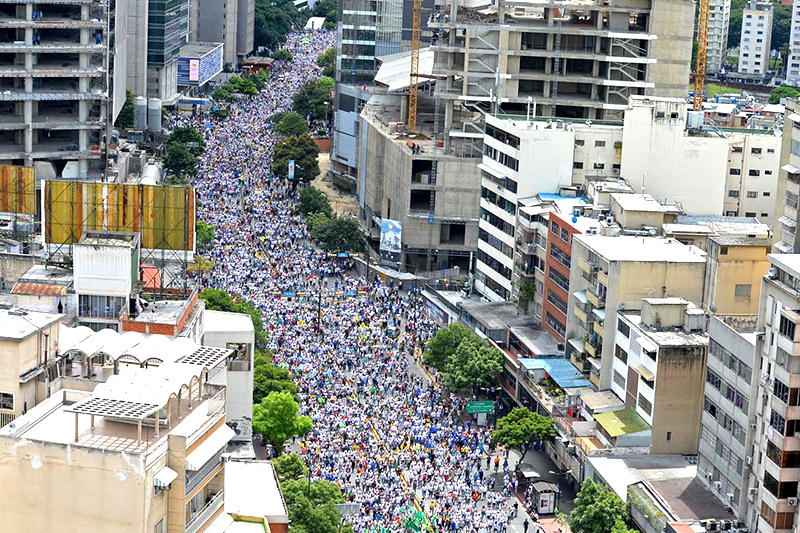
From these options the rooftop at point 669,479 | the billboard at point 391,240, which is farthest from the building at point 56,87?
the rooftop at point 669,479

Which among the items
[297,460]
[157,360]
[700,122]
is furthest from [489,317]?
[157,360]

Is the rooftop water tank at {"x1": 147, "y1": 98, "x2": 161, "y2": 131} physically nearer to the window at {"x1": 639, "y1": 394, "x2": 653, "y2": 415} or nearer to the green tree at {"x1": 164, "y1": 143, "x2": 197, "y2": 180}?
the green tree at {"x1": 164, "y1": 143, "x2": 197, "y2": 180}

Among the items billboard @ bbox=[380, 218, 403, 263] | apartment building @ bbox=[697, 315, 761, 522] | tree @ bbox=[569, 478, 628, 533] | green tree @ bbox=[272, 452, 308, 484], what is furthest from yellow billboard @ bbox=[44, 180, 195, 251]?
billboard @ bbox=[380, 218, 403, 263]

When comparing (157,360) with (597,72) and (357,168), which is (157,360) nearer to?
(597,72)

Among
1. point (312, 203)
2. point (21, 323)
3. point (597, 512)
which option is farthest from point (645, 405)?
point (312, 203)

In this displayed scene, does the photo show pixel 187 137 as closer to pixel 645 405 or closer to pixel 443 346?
pixel 443 346

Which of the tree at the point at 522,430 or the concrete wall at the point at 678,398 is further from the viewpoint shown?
the tree at the point at 522,430

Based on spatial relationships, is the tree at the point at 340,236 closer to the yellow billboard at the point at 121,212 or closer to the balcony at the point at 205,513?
the yellow billboard at the point at 121,212
